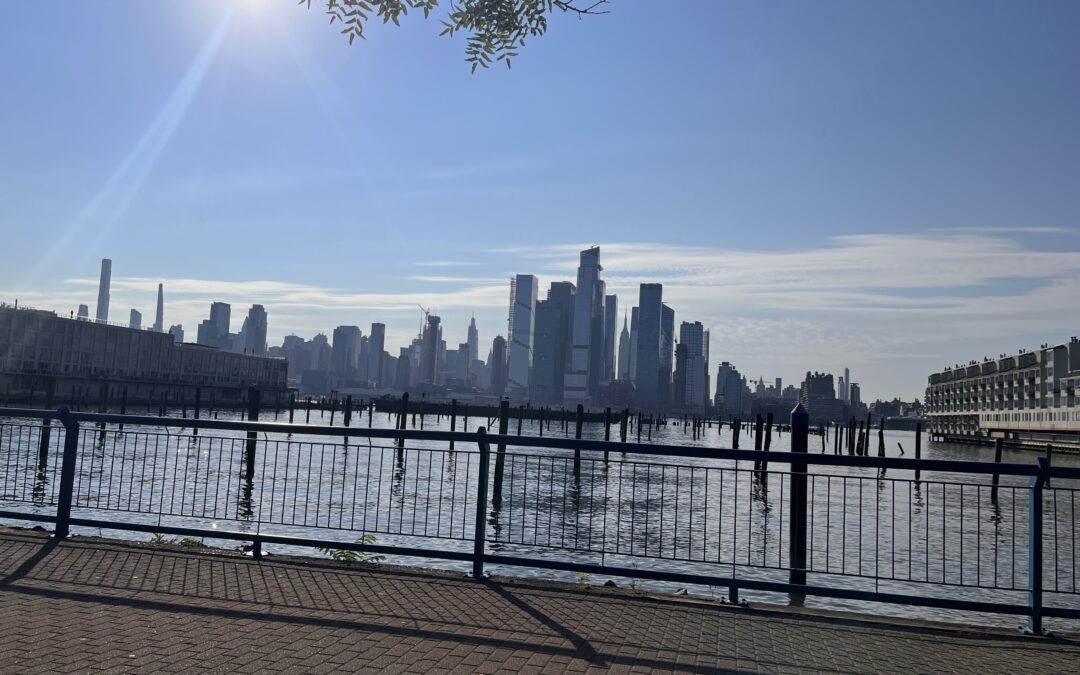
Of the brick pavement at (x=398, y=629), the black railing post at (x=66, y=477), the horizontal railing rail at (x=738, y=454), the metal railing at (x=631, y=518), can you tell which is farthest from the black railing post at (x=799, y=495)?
the black railing post at (x=66, y=477)

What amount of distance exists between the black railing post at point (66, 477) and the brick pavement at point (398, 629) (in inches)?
37.4

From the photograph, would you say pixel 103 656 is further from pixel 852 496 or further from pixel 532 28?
pixel 852 496

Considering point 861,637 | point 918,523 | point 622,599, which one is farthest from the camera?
point 918,523

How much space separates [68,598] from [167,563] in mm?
1608

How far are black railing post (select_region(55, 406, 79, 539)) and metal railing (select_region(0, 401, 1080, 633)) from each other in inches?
1.0

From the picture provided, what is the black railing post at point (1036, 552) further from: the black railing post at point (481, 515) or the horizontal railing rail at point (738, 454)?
the black railing post at point (481, 515)

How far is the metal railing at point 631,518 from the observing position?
7934 millimetres

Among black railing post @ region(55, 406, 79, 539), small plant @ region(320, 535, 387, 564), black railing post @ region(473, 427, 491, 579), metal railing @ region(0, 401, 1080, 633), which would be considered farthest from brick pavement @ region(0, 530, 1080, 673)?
black railing post @ region(55, 406, 79, 539)

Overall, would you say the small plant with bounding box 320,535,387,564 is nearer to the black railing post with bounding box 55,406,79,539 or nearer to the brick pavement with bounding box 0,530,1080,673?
the brick pavement with bounding box 0,530,1080,673

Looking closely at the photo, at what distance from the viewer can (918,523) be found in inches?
982

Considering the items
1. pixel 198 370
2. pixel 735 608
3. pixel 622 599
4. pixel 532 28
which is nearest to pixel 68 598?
pixel 622 599

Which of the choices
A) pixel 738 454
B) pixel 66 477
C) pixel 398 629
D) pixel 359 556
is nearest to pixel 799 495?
pixel 738 454

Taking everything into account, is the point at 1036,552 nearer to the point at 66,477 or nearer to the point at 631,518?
the point at 631,518

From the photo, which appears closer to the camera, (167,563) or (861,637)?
(861,637)
